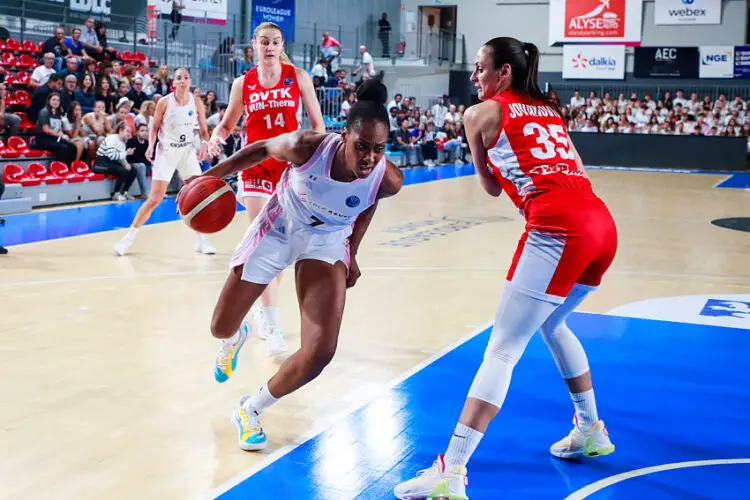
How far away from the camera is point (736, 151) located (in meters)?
23.6

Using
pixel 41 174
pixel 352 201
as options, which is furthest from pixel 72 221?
pixel 352 201

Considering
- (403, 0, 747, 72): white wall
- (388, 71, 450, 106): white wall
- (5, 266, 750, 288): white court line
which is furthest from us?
(388, 71, 450, 106): white wall

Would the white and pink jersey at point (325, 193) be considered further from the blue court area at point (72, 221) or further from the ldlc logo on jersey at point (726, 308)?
the blue court area at point (72, 221)

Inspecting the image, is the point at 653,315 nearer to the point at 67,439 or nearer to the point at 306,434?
the point at 306,434

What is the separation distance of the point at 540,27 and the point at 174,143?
24384mm

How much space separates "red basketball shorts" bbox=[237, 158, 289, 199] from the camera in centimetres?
555

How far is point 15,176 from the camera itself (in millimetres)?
11930

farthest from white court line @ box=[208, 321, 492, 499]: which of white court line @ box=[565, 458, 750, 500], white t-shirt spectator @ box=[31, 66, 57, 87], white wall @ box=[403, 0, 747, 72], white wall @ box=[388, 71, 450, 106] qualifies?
white wall @ box=[403, 0, 747, 72]

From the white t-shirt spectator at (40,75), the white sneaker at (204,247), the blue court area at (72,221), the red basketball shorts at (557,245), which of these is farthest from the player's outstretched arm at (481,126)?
the white t-shirt spectator at (40,75)

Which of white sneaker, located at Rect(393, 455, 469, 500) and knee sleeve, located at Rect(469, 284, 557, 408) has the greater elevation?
knee sleeve, located at Rect(469, 284, 557, 408)

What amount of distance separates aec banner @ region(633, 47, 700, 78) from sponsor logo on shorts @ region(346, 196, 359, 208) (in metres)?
26.7

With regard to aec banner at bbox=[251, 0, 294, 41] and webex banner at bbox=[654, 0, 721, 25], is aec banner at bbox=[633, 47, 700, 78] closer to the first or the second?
webex banner at bbox=[654, 0, 721, 25]

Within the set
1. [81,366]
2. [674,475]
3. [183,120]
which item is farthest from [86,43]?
[674,475]

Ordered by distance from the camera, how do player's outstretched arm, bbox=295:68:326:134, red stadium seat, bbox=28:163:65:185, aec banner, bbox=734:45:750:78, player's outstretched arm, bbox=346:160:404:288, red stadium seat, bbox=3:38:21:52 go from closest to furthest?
player's outstretched arm, bbox=346:160:404:288 → player's outstretched arm, bbox=295:68:326:134 → red stadium seat, bbox=28:163:65:185 → red stadium seat, bbox=3:38:21:52 → aec banner, bbox=734:45:750:78
